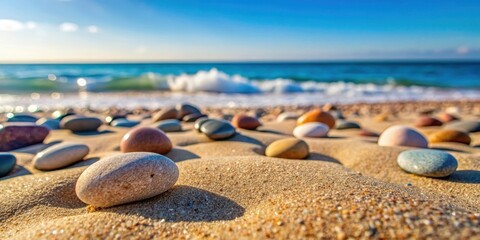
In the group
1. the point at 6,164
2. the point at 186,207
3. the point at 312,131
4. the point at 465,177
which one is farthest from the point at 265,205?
the point at 312,131

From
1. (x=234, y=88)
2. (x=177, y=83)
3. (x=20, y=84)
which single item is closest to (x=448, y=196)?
(x=234, y=88)

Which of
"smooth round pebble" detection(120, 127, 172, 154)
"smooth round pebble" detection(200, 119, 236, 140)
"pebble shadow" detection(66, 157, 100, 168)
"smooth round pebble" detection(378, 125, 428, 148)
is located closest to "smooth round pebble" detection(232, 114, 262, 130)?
"smooth round pebble" detection(200, 119, 236, 140)

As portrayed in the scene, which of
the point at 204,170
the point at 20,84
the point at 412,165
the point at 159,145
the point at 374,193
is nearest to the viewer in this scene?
the point at 374,193

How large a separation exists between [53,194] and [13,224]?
0.25 meters

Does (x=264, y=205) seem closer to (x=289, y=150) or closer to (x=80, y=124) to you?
(x=289, y=150)

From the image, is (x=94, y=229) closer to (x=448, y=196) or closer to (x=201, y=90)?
A: (x=448, y=196)

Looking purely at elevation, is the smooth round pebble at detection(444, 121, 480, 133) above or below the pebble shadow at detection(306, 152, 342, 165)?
above

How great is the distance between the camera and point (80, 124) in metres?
3.41

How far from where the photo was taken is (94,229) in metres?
1.10

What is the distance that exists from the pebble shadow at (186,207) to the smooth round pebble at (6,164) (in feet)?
3.85

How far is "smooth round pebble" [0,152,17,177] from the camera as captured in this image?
195 cm

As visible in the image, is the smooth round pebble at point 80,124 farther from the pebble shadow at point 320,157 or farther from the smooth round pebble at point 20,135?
the pebble shadow at point 320,157

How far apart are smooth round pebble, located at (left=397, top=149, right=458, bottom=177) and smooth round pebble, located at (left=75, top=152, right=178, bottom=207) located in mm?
1446

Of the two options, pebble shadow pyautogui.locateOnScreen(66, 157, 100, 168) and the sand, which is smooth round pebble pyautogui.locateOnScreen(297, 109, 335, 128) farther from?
pebble shadow pyautogui.locateOnScreen(66, 157, 100, 168)
